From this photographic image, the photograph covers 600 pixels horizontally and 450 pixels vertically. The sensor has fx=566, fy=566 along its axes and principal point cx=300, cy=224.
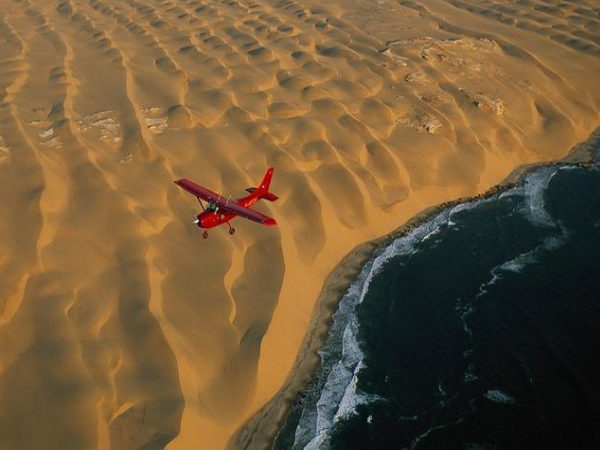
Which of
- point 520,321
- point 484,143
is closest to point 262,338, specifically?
point 520,321

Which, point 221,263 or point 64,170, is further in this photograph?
point 64,170

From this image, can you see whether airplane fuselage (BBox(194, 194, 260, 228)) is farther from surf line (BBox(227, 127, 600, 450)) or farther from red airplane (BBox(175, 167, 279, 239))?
surf line (BBox(227, 127, 600, 450))

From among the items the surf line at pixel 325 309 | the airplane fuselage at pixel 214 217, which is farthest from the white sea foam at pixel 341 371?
the airplane fuselage at pixel 214 217

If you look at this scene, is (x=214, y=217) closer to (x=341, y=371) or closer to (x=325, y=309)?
(x=325, y=309)

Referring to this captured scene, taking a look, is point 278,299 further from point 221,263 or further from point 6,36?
point 6,36

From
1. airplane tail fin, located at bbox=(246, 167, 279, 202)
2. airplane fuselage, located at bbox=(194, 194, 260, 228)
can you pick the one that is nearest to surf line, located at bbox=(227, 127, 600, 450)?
airplane tail fin, located at bbox=(246, 167, 279, 202)

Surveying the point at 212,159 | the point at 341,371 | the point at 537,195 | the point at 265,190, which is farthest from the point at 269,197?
the point at 537,195
